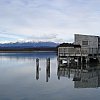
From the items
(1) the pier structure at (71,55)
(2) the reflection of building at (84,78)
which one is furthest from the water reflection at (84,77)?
(1) the pier structure at (71,55)

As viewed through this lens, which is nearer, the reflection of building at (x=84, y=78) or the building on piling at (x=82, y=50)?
the reflection of building at (x=84, y=78)

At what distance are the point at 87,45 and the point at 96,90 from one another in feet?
93.5

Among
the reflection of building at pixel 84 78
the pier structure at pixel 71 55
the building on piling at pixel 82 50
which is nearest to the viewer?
the reflection of building at pixel 84 78

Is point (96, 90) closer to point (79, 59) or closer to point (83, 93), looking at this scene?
point (83, 93)

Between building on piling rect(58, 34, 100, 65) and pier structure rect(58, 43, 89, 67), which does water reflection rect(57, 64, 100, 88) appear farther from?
building on piling rect(58, 34, 100, 65)

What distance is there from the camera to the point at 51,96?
2039 cm

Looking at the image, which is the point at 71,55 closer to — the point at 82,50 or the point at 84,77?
the point at 82,50

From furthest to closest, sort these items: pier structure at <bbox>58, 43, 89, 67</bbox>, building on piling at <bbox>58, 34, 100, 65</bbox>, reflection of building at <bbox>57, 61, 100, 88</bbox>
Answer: building on piling at <bbox>58, 34, 100, 65</bbox>, pier structure at <bbox>58, 43, 89, 67</bbox>, reflection of building at <bbox>57, 61, 100, 88</bbox>

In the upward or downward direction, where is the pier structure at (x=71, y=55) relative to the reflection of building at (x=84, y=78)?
upward

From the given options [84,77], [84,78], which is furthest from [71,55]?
[84,78]

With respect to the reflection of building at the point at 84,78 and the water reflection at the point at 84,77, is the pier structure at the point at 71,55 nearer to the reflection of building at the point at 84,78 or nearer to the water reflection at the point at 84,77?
the water reflection at the point at 84,77

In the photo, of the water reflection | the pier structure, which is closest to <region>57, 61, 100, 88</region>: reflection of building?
the water reflection

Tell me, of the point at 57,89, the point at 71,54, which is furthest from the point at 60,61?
the point at 57,89

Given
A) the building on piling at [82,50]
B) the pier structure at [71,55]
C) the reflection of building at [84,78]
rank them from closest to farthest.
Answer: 1. the reflection of building at [84,78]
2. the pier structure at [71,55]
3. the building on piling at [82,50]
